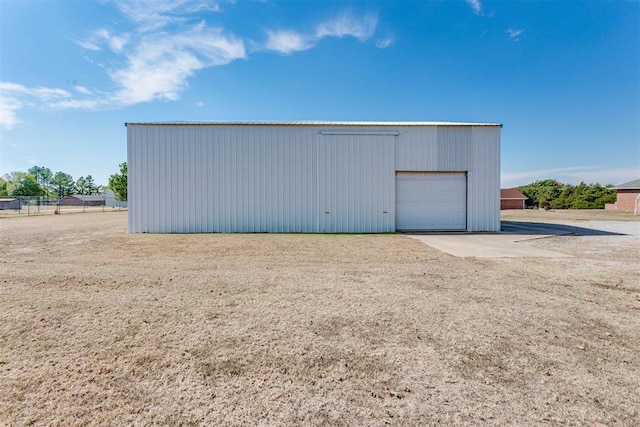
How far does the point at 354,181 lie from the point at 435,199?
3.62m

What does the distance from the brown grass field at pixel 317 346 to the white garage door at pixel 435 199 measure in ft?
22.1

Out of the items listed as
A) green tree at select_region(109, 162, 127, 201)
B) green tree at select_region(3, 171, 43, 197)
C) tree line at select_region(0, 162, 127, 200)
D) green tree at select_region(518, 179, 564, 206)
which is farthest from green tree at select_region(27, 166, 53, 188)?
green tree at select_region(518, 179, 564, 206)

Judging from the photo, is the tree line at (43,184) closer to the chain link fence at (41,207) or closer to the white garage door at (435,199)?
the chain link fence at (41,207)

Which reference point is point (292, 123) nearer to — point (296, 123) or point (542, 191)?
point (296, 123)

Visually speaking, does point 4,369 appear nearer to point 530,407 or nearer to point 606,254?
point 530,407

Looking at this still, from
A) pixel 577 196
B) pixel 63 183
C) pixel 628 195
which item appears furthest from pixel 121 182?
pixel 63 183

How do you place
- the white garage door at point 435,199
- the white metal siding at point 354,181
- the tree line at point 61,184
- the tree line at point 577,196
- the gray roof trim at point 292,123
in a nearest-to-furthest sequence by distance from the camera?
the gray roof trim at point 292,123, the white metal siding at point 354,181, the white garage door at point 435,199, the tree line at point 577,196, the tree line at point 61,184

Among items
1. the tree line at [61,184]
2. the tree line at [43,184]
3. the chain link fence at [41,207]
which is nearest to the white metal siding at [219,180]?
the chain link fence at [41,207]

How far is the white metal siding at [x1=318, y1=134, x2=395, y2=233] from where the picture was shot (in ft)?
38.8

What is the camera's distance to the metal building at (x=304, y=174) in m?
11.5

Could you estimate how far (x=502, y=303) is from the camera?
12.8ft

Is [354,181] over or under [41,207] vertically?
over

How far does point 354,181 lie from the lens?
11922 millimetres

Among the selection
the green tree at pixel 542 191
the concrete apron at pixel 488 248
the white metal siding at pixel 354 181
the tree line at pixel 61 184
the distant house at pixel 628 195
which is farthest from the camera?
the tree line at pixel 61 184
